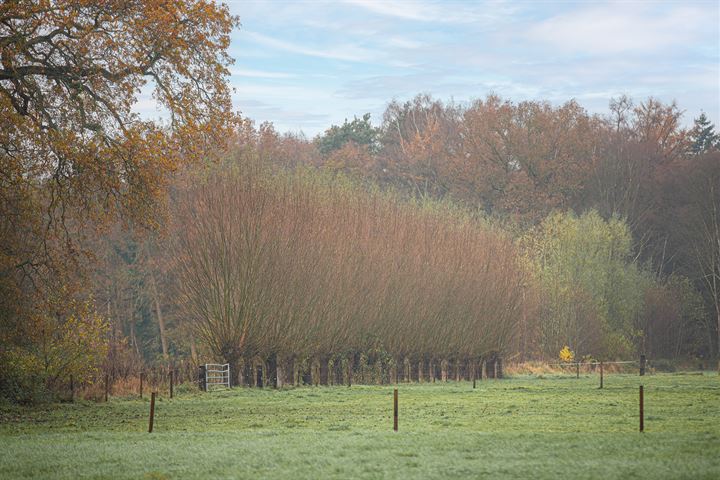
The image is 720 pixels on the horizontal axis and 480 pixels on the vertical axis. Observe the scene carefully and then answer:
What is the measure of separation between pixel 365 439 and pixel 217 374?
22428 mm

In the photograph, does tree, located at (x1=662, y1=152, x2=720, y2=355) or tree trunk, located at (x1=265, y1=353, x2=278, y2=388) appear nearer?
tree trunk, located at (x1=265, y1=353, x2=278, y2=388)

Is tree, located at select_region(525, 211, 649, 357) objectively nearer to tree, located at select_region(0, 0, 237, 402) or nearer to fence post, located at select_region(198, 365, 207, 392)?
fence post, located at select_region(198, 365, 207, 392)

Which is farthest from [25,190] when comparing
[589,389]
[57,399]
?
[589,389]

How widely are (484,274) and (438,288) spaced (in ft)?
15.3

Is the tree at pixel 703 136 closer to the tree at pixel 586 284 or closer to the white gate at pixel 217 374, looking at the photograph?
the tree at pixel 586 284

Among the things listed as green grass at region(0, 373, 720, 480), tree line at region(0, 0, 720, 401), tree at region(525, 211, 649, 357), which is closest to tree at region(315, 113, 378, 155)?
tree line at region(0, 0, 720, 401)

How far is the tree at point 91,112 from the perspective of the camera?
1029 inches

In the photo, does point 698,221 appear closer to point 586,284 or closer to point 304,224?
point 586,284

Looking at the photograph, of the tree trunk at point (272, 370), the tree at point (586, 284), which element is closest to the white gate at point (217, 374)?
the tree trunk at point (272, 370)

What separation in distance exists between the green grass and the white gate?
6799 millimetres

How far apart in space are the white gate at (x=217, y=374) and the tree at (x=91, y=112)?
14408mm

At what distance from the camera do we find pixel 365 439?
22.0 m

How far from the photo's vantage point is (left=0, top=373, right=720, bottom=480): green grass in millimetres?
17828

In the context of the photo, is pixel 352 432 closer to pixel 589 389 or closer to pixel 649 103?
pixel 589 389
